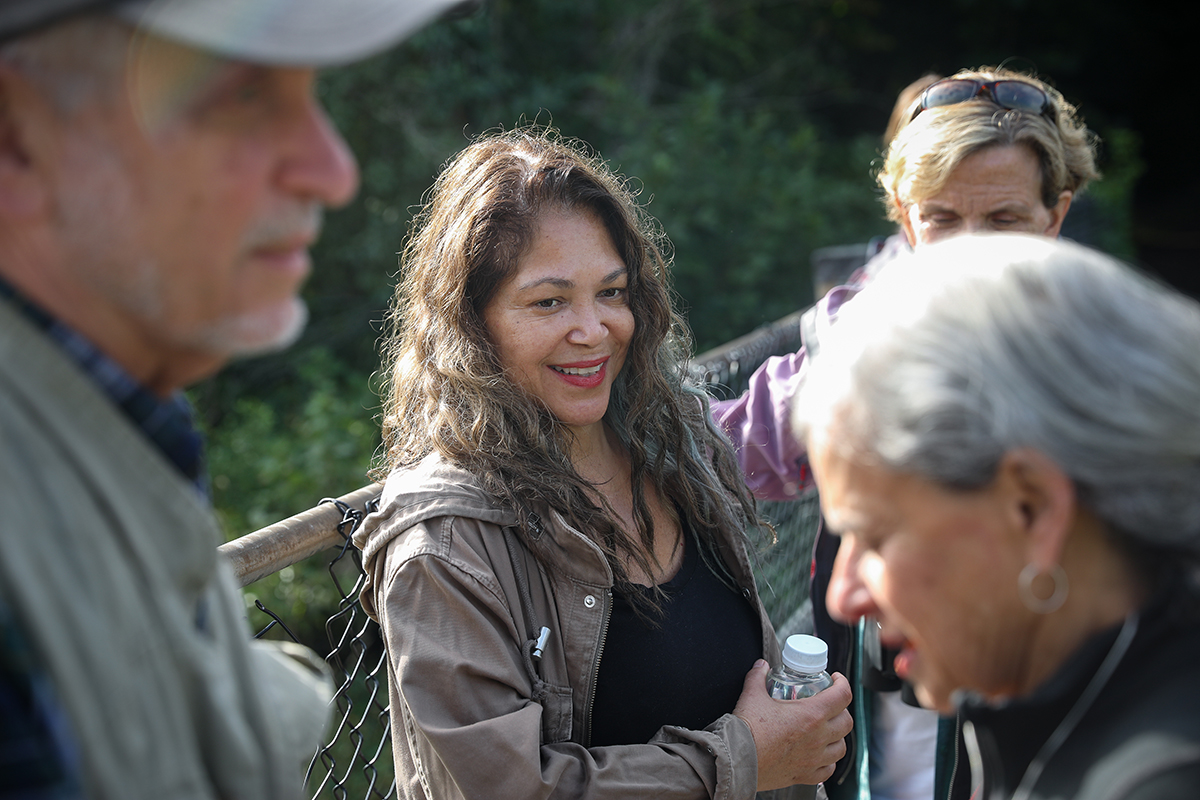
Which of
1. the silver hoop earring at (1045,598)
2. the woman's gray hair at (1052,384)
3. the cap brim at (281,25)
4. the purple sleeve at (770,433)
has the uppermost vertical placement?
the cap brim at (281,25)

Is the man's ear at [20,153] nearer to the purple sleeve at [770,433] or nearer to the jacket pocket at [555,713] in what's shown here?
the jacket pocket at [555,713]

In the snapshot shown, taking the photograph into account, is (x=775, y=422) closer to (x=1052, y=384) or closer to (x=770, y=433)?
(x=770, y=433)

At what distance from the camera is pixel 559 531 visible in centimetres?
185

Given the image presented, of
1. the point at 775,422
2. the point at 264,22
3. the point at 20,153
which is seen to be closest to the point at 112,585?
the point at 20,153

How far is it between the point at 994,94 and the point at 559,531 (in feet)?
5.65

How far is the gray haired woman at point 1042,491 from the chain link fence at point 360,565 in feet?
A: 3.55

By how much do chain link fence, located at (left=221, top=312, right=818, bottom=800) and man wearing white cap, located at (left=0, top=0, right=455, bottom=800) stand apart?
72cm

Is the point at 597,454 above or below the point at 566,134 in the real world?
below

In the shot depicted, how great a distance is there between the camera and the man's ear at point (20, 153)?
87 centimetres

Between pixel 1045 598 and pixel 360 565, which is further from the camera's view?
pixel 360 565

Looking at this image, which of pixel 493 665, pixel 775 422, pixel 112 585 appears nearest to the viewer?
pixel 112 585

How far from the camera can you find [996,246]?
1120mm

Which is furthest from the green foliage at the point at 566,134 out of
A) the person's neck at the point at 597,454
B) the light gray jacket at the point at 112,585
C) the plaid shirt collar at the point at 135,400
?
the light gray jacket at the point at 112,585

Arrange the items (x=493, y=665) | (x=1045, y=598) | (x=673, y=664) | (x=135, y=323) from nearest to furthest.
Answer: (x=135, y=323)
(x=1045, y=598)
(x=493, y=665)
(x=673, y=664)
